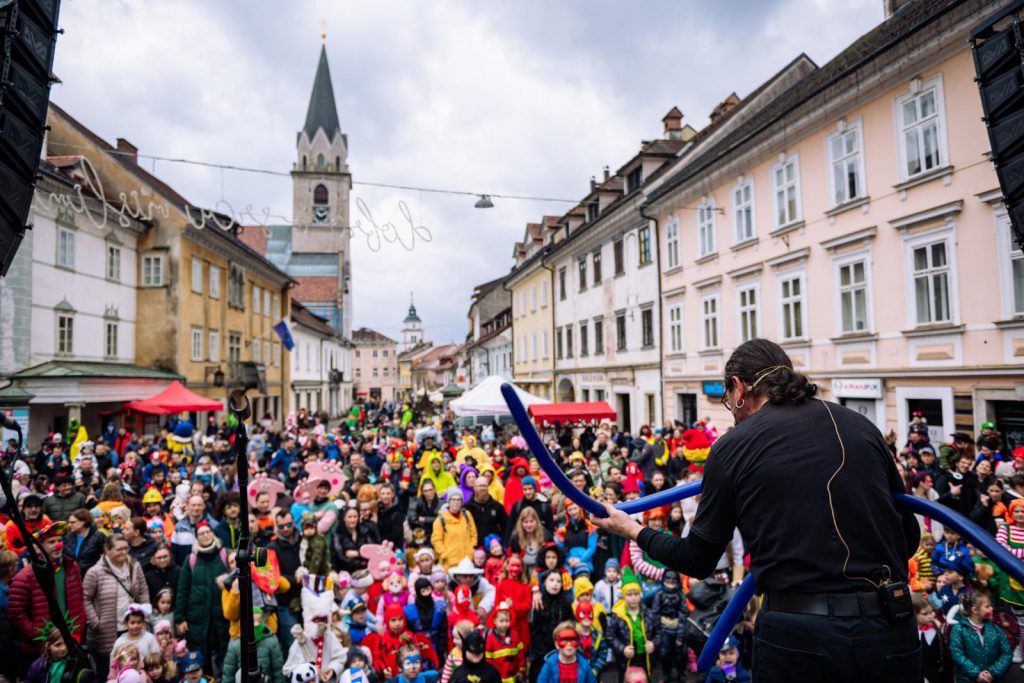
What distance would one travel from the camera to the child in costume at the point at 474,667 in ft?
18.4

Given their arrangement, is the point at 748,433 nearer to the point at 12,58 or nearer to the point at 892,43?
the point at 12,58

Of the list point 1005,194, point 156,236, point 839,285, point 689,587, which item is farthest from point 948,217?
point 156,236

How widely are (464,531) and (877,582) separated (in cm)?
631

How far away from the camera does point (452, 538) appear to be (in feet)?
25.3

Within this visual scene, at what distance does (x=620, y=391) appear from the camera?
89.5 feet

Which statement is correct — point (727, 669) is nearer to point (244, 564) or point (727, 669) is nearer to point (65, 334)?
point (244, 564)

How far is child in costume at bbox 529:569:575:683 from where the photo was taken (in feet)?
21.3

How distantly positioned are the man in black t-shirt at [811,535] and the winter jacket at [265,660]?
16.7 feet

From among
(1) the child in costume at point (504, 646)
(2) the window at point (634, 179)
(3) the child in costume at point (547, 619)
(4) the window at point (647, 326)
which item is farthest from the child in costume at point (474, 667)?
(2) the window at point (634, 179)

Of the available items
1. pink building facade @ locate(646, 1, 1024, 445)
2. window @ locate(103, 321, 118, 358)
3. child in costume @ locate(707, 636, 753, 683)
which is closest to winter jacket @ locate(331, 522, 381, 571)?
child in costume @ locate(707, 636, 753, 683)

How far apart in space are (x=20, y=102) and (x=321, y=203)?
81414 millimetres

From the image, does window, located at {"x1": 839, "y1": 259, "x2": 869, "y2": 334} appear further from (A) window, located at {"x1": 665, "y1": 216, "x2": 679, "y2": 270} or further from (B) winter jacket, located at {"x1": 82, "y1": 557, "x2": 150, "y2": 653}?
(B) winter jacket, located at {"x1": 82, "y1": 557, "x2": 150, "y2": 653}

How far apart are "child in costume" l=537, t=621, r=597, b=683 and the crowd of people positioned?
1cm

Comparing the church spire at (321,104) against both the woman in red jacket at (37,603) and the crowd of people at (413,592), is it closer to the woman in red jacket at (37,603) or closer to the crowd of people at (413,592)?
the crowd of people at (413,592)
